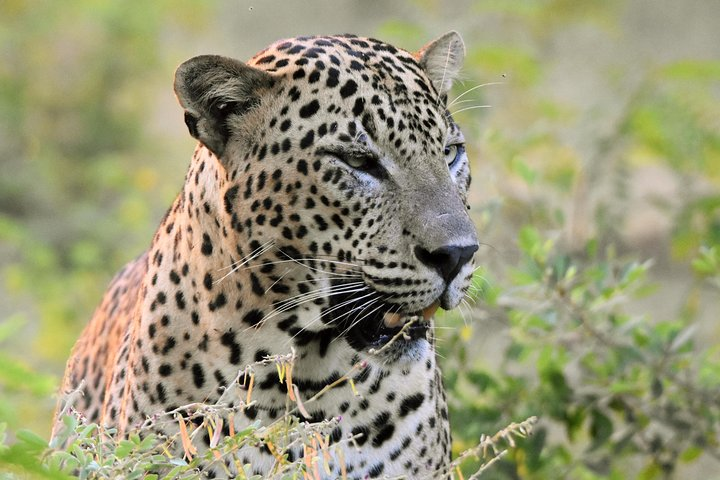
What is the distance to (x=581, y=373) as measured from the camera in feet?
22.1

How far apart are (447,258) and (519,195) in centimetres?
566

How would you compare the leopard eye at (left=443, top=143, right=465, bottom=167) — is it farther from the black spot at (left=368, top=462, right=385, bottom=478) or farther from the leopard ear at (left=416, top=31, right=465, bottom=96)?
the black spot at (left=368, top=462, right=385, bottom=478)

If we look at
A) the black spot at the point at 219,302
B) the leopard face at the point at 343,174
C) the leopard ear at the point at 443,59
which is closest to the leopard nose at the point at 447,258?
the leopard face at the point at 343,174

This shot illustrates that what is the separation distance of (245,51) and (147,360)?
14.7 meters

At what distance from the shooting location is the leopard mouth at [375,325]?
4219mm

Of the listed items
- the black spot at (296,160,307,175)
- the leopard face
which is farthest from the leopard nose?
the black spot at (296,160,307,175)

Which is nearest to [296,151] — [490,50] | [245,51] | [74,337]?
[490,50]

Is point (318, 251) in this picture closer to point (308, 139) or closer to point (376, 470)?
point (308, 139)

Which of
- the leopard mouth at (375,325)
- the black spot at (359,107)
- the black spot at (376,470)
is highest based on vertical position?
the black spot at (359,107)

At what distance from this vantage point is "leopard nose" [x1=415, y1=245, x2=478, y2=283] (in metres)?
4.01

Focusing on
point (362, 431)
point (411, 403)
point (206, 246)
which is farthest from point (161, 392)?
point (411, 403)

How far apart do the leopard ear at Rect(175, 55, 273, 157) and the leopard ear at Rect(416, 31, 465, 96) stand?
75 cm

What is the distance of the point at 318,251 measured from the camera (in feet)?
13.9

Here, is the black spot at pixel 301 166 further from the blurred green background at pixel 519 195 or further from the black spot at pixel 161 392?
the blurred green background at pixel 519 195
